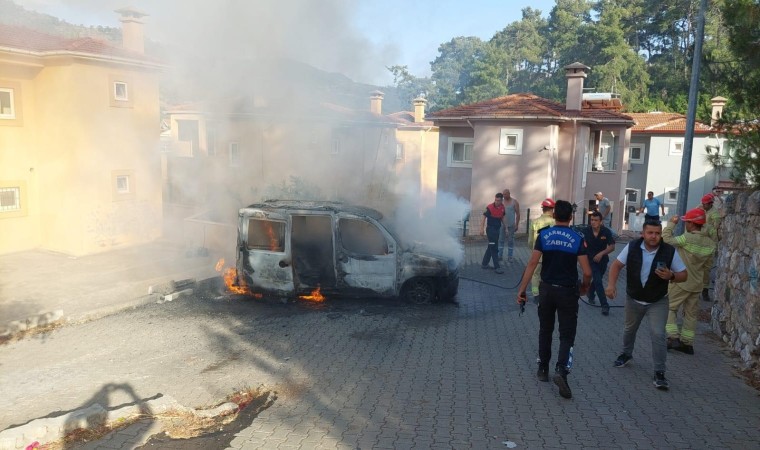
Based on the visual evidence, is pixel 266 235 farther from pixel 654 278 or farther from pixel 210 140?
pixel 210 140

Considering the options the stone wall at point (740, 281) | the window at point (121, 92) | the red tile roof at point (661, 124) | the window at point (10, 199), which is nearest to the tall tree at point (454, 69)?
the red tile roof at point (661, 124)

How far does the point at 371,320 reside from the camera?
749 cm

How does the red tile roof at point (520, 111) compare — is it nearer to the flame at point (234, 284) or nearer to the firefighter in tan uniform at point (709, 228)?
the firefighter in tan uniform at point (709, 228)

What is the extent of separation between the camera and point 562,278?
15.5 feet

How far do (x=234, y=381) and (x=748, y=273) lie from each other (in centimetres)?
570

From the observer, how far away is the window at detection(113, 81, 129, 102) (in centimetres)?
1546

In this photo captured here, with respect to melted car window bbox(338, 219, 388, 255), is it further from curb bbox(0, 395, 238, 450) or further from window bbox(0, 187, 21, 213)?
window bbox(0, 187, 21, 213)

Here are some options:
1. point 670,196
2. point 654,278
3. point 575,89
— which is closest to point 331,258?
point 654,278

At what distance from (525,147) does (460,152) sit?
9.54 ft

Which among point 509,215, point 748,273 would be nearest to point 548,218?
point 748,273

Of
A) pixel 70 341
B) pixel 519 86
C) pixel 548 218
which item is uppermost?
pixel 519 86

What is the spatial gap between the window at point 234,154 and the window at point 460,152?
31.0 feet

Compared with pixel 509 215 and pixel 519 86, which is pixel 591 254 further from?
pixel 519 86

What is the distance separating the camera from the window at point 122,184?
15758 millimetres
